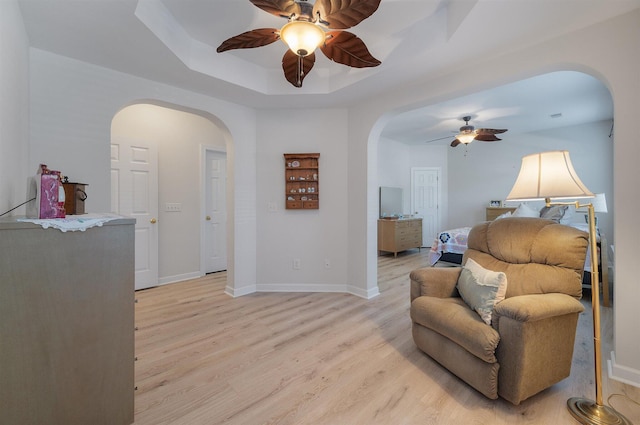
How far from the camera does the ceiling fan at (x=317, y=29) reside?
4.94 ft

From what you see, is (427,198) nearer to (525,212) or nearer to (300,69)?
(525,212)

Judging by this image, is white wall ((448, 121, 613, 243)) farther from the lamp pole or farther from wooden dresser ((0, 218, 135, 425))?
wooden dresser ((0, 218, 135, 425))

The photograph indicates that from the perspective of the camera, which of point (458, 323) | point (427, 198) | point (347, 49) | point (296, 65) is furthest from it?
point (427, 198)

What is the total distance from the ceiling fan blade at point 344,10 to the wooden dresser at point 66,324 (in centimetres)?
149

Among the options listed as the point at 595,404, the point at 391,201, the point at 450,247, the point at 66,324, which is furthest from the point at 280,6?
the point at 391,201

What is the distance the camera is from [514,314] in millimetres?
1516

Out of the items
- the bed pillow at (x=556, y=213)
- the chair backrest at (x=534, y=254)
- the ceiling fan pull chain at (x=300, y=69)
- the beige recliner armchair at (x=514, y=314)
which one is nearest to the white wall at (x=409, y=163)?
the bed pillow at (x=556, y=213)

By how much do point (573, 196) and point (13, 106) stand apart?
127 inches

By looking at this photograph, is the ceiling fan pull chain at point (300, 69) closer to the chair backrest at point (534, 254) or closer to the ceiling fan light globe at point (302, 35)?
the ceiling fan light globe at point (302, 35)

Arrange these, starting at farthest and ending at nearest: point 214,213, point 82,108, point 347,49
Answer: point 214,213, point 82,108, point 347,49

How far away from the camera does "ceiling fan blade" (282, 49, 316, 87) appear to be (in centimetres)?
201

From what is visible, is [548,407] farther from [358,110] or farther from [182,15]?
[182,15]

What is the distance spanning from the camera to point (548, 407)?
5.19ft

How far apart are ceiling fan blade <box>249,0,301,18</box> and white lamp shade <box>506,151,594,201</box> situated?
163 centimetres
